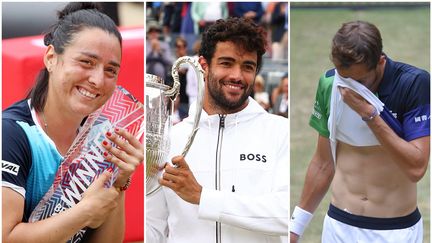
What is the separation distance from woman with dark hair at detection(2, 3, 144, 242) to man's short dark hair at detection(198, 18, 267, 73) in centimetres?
29

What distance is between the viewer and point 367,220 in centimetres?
298

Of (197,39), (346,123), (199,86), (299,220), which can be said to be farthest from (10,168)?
(197,39)

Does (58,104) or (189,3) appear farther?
(189,3)

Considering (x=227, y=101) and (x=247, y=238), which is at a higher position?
(x=227, y=101)

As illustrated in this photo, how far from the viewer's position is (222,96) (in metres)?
2.88

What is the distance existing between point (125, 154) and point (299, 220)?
64cm

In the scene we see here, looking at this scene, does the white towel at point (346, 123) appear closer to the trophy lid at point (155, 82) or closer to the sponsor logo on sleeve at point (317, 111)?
the sponsor logo on sleeve at point (317, 111)

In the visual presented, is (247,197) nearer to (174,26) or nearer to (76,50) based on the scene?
(76,50)

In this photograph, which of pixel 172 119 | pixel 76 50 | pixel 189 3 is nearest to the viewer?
pixel 76 50

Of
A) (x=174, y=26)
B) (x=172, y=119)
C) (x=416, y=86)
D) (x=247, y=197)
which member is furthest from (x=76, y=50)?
(x=174, y=26)

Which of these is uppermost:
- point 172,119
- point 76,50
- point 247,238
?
point 76,50

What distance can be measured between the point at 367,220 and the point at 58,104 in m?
1.05

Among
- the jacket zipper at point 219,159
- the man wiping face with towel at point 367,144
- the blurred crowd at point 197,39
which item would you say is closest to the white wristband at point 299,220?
the man wiping face with towel at point 367,144

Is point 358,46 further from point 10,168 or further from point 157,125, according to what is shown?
point 10,168
